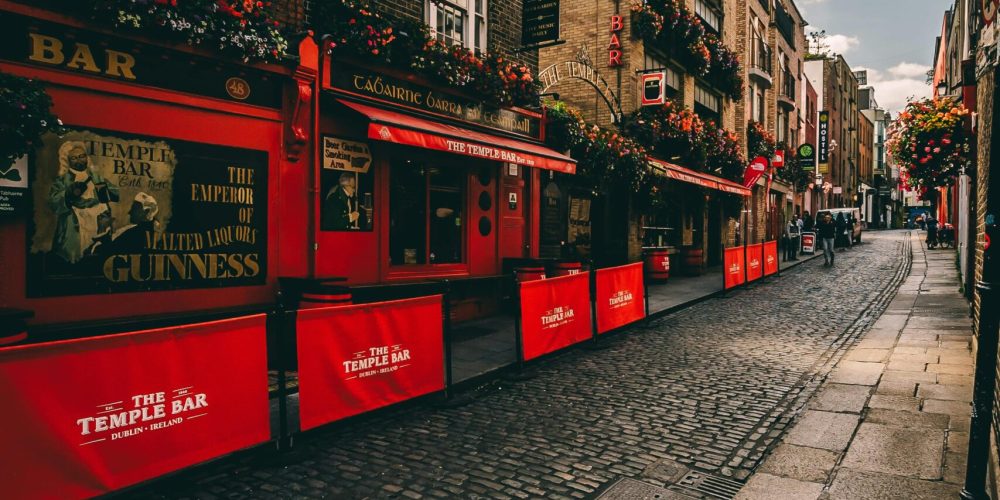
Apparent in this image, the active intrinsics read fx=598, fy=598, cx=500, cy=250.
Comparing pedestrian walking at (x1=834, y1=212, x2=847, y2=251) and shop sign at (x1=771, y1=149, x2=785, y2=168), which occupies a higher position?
shop sign at (x1=771, y1=149, x2=785, y2=168)

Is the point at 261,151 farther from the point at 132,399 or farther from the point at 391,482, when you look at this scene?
the point at 391,482

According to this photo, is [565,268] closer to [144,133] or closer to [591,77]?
[591,77]

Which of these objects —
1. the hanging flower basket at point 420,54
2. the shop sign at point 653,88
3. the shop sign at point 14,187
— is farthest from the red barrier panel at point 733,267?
the shop sign at point 14,187

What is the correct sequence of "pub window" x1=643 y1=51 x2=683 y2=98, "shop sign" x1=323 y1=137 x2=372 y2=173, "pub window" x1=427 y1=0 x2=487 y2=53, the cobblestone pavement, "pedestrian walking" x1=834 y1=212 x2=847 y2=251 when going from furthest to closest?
1. "pedestrian walking" x1=834 y1=212 x2=847 y2=251
2. "pub window" x1=643 y1=51 x2=683 y2=98
3. "pub window" x1=427 y1=0 x2=487 y2=53
4. "shop sign" x1=323 y1=137 x2=372 y2=173
5. the cobblestone pavement

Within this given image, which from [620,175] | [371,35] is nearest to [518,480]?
[371,35]

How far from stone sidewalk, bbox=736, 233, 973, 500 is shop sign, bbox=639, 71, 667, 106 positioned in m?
9.13

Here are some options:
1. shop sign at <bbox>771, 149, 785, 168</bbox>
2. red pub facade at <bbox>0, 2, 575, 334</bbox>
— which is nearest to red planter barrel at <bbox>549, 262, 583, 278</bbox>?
red pub facade at <bbox>0, 2, 575, 334</bbox>

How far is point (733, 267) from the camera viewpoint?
15492 millimetres

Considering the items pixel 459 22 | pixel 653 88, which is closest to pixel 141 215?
pixel 459 22

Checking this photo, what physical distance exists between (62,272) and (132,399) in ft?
9.96

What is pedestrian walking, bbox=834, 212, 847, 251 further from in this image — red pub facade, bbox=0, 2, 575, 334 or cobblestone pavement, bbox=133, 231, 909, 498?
red pub facade, bbox=0, 2, 575, 334

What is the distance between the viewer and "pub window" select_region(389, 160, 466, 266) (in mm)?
9586

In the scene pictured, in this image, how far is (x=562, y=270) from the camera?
11.8 m

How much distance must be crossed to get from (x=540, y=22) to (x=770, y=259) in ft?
37.4
